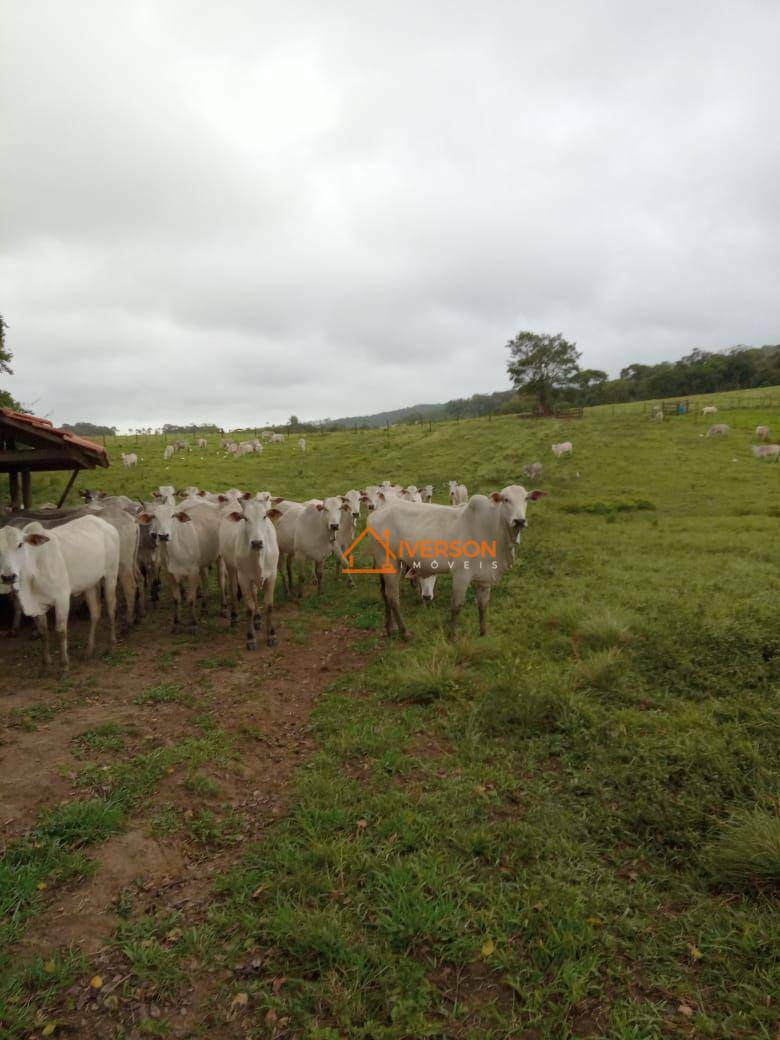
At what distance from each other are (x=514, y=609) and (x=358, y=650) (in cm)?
312

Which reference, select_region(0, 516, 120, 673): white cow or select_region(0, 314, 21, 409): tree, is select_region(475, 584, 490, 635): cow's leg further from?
select_region(0, 314, 21, 409): tree

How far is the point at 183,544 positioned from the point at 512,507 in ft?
20.6

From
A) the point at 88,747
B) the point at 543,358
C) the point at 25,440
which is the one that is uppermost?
the point at 543,358

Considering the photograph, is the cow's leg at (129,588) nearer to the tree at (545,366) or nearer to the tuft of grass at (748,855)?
the tuft of grass at (748,855)

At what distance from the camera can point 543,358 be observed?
52.7 metres

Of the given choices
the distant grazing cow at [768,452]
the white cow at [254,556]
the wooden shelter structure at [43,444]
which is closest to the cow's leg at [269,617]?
the white cow at [254,556]

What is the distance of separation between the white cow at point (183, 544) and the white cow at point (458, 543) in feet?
11.8

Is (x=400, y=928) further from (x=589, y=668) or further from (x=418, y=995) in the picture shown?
(x=589, y=668)

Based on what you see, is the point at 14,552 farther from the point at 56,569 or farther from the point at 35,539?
Answer: the point at 56,569

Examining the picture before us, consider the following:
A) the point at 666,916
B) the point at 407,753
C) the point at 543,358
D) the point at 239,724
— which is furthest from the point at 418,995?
the point at 543,358

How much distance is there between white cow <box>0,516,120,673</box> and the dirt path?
31.8 inches

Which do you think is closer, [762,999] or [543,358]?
[762,999]

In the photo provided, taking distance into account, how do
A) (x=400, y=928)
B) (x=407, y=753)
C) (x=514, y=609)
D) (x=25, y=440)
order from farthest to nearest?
(x=25, y=440) → (x=514, y=609) → (x=407, y=753) → (x=400, y=928)

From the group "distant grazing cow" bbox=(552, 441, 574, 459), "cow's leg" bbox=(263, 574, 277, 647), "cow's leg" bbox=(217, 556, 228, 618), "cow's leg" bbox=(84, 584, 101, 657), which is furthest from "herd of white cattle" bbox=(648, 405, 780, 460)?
"cow's leg" bbox=(84, 584, 101, 657)
